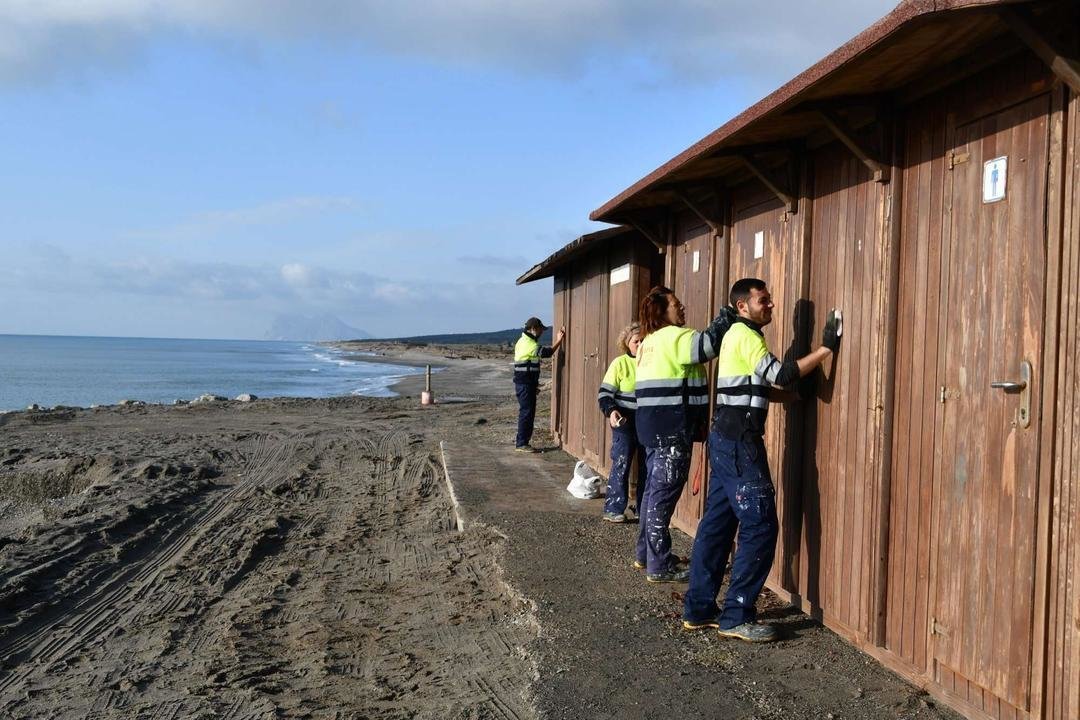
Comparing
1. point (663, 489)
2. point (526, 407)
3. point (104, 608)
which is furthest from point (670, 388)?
point (526, 407)

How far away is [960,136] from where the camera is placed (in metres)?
4.02

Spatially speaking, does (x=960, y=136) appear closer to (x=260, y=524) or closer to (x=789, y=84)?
(x=789, y=84)

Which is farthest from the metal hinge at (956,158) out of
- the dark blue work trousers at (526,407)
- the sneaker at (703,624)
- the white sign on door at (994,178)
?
the dark blue work trousers at (526,407)

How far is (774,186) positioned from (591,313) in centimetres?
617

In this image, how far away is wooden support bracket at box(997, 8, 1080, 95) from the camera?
3240 mm

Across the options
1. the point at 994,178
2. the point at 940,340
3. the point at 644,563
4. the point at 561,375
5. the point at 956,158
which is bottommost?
the point at 644,563

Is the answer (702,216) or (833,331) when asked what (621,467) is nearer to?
(702,216)

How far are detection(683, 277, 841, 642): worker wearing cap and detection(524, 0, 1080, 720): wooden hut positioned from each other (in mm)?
430

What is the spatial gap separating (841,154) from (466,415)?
15678mm

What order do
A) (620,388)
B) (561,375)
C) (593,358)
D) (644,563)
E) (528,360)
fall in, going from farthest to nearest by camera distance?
(561,375) → (528,360) → (593,358) → (620,388) → (644,563)

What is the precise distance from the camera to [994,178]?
376 centimetres

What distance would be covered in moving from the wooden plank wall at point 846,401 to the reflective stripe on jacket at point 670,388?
0.76 metres

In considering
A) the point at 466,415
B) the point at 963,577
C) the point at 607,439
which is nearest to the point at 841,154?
the point at 963,577

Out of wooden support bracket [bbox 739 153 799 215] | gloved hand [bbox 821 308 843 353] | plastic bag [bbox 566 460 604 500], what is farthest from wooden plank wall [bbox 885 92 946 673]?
plastic bag [bbox 566 460 604 500]
